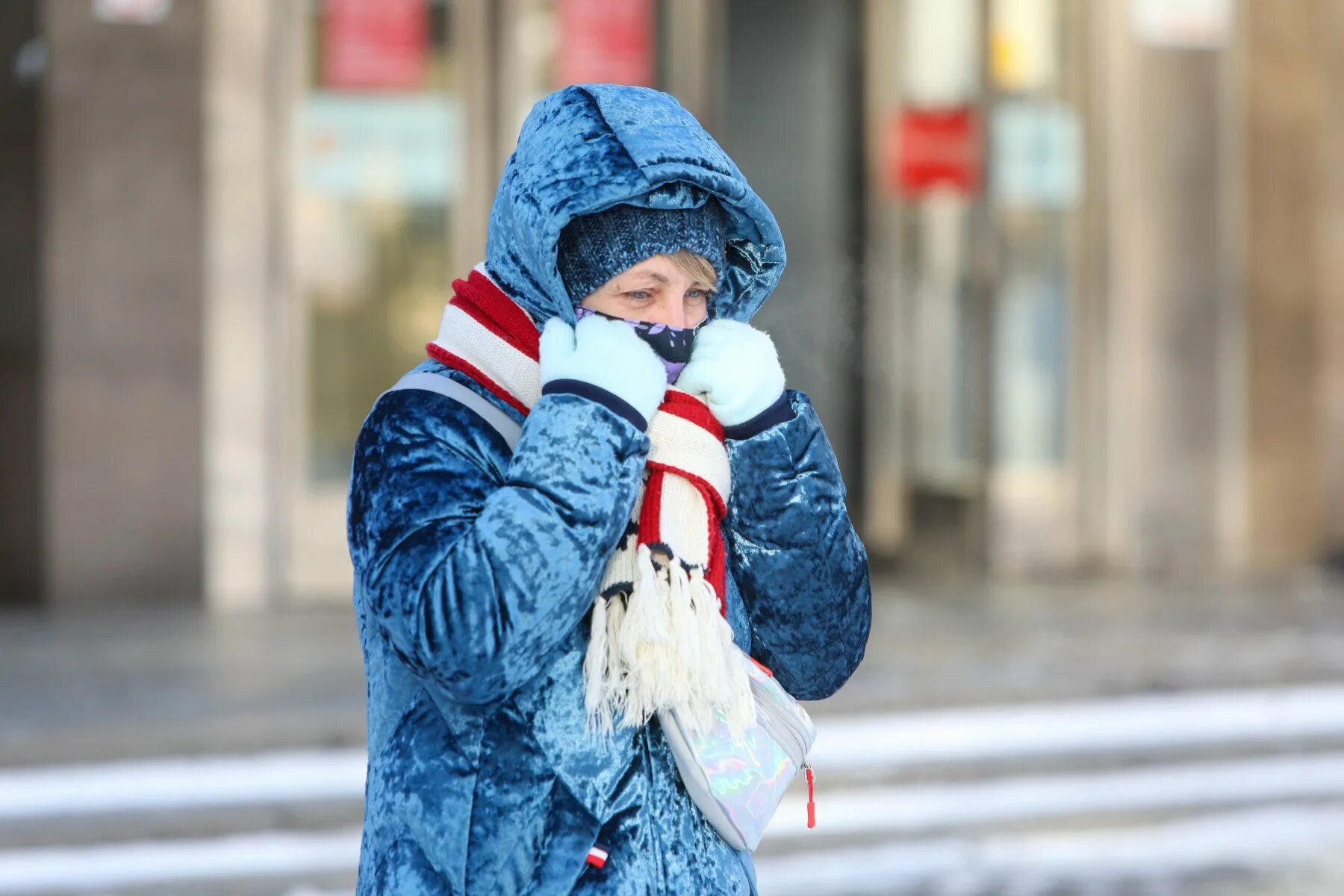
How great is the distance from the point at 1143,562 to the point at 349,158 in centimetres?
488

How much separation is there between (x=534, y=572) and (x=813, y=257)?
9.13 m

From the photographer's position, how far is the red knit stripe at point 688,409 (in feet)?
5.61

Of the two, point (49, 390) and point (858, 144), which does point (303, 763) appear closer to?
point (49, 390)

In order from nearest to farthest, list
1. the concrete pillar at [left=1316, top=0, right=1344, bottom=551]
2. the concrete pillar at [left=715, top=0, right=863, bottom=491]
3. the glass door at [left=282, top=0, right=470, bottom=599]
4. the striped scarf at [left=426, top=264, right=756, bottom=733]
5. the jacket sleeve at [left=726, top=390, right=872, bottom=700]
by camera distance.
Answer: the striped scarf at [left=426, top=264, right=756, bottom=733], the jacket sleeve at [left=726, top=390, right=872, bottom=700], the glass door at [left=282, top=0, right=470, bottom=599], the concrete pillar at [left=1316, top=0, right=1344, bottom=551], the concrete pillar at [left=715, top=0, right=863, bottom=491]

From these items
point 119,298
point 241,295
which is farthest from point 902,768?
point 119,298

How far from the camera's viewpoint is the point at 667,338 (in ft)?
5.62

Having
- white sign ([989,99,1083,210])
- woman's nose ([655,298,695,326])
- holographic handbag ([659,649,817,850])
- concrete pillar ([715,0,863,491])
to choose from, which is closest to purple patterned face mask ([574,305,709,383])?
woman's nose ([655,298,695,326])

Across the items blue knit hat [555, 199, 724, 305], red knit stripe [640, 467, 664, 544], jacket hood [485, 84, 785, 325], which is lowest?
red knit stripe [640, 467, 664, 544]

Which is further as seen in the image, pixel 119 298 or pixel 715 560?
pixel 119 298

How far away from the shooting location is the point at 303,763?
4637 mm

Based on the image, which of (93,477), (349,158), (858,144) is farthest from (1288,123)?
(93,477)

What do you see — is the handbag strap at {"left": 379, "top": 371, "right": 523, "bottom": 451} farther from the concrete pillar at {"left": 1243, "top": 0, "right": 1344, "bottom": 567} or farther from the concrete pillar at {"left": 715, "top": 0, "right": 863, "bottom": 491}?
the concrete pillar at {"left": 1243, "top": 0, "right": 1344, "bottom": 567}

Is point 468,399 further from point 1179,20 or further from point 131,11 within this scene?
point 1179,20

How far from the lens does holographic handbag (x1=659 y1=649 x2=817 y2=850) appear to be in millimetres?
1681
